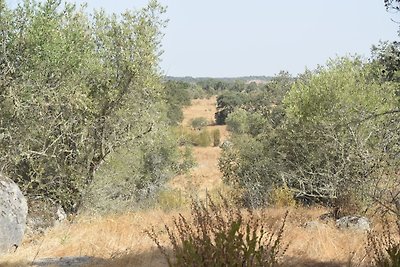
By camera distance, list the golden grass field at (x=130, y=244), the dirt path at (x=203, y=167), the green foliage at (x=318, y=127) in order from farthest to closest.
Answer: the dirt path at (x=203, y=167)
the green foliage at (x=318, y=127)
the golden grass field at (x=130, y=244)

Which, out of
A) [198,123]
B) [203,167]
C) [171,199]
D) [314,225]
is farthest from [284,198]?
[198,123]

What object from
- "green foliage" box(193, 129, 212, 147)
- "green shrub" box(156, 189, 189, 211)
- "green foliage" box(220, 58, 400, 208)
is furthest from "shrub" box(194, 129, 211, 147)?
"green shrub" box(156, 189, 189, 211)

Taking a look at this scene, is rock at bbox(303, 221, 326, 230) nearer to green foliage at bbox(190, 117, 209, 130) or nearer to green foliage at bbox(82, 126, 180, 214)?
green foliage at bbox(82, 126, 180, 214)

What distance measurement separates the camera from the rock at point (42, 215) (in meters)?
9.72

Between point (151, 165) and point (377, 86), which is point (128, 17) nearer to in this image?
point (377, 86)

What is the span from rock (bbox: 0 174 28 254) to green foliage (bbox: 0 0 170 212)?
2.16 m

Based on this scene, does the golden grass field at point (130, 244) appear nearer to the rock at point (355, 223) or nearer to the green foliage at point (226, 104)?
the rock at point (355, 223)

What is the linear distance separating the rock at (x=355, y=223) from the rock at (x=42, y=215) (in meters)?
5.50

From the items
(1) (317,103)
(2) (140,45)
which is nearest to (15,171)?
(2) (140,45)

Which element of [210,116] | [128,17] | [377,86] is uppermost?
[128,17]

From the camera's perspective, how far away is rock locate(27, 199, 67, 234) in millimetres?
9719

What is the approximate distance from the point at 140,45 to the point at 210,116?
52.1 metres

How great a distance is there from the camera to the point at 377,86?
52.7 feet

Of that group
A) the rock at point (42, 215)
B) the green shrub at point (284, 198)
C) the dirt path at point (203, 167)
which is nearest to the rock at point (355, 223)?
the dirt path at point (203, 167)
